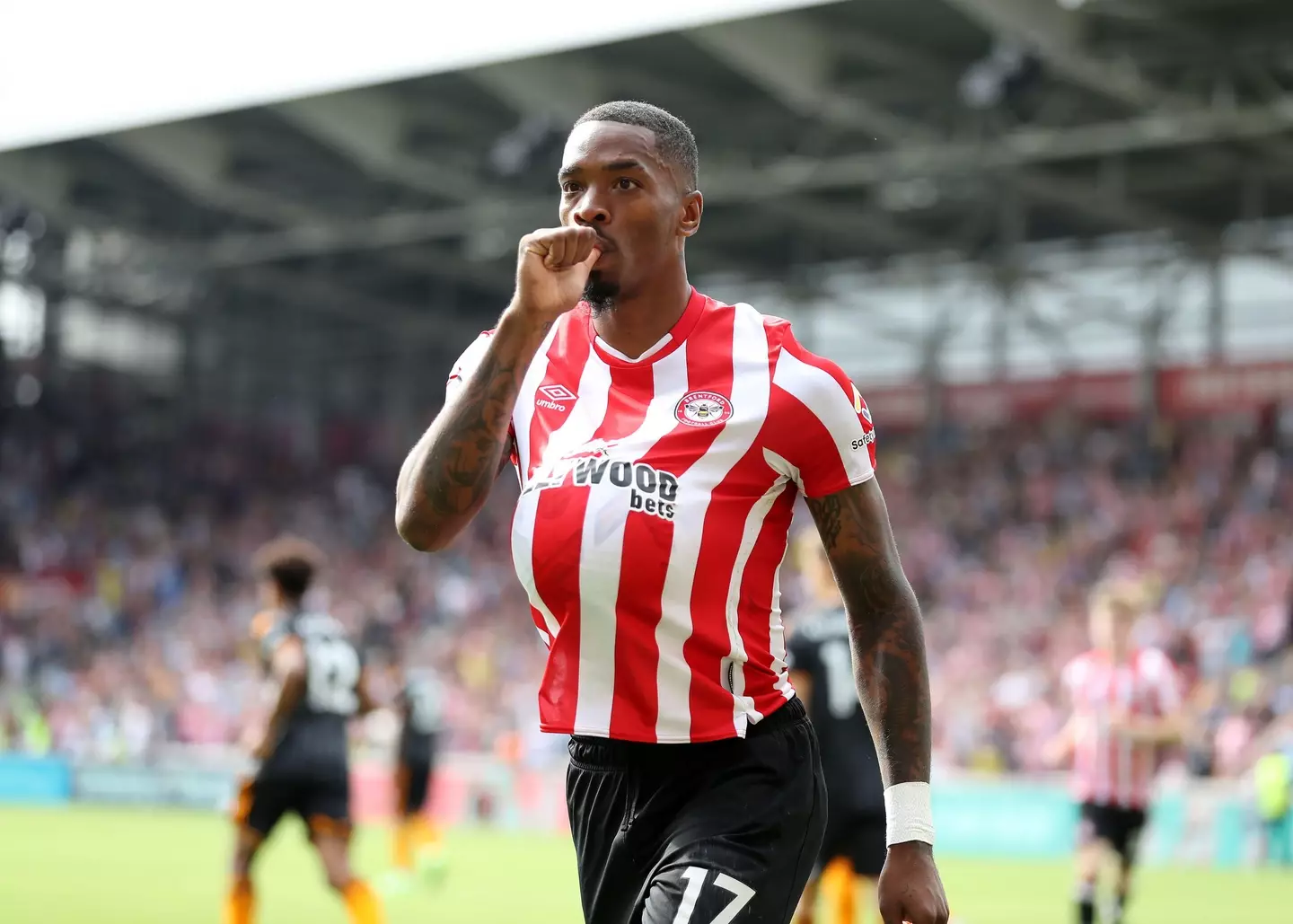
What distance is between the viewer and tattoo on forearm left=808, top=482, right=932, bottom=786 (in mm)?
3389

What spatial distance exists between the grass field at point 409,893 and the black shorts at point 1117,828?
1668mm

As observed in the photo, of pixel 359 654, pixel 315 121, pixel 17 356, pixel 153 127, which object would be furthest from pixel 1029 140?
pixel 17 356

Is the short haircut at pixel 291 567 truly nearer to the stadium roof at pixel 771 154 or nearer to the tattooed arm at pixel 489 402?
the tattooed arm at pixel 489 402

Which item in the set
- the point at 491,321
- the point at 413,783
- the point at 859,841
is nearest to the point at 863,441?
the point at 859,841

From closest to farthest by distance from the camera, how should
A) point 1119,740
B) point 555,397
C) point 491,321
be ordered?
point 555,397 < point 1119,740 < point 491,321

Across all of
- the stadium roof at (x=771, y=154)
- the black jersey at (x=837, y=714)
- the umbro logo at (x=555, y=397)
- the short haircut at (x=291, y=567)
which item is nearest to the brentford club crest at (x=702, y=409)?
the umbro logo at (x=555, y=397)

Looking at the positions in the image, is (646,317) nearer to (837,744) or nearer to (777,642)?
(777,642)

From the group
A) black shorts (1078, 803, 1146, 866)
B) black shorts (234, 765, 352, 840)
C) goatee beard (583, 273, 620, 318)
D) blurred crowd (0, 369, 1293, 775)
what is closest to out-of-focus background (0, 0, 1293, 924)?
blurred crowd (0, 369, 1293, 775)

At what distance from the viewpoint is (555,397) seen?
3463mm

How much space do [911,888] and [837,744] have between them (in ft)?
15.7

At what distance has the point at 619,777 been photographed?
3389mm

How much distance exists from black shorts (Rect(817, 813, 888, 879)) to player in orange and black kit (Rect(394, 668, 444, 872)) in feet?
23.0

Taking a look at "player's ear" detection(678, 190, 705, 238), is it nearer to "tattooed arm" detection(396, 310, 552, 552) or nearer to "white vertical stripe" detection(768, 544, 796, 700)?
"tattooed arm" detection(396, 310, 552, 552)

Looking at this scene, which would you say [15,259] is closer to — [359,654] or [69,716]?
[69,716]
